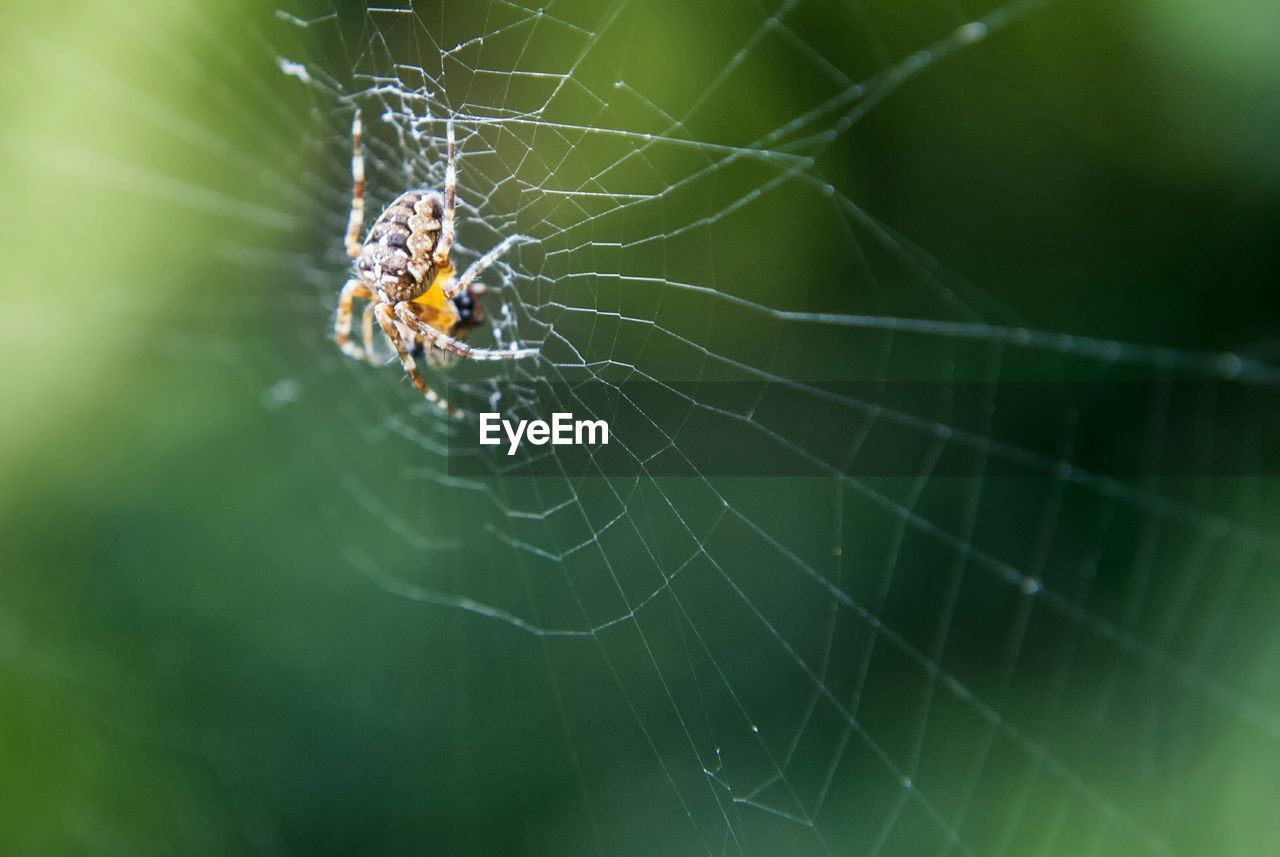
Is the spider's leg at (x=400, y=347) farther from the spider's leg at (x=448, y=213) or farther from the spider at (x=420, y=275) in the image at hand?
the spider's leg at (x=448, y=213)

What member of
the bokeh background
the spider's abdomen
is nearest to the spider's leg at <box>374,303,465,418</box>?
the spider's abdomen

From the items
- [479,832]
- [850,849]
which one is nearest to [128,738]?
[479,832]

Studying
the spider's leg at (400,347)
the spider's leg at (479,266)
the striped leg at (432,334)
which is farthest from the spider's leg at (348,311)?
the spider's leg at (479,266)

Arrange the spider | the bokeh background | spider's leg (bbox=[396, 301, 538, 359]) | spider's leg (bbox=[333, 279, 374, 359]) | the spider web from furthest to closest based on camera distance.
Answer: spider's leg (bbox=[333, 279, 374, 359]), spider's leg (bbox=[396, 301, 538, 359]), the spider, the spider web, the bokeh background

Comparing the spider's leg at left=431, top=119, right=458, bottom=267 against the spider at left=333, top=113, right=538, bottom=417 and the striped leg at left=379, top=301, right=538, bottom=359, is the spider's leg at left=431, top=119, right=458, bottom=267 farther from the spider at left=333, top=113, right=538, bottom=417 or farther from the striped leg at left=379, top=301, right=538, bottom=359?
the striped leg at left=379, top=301, right=538, bottom=359

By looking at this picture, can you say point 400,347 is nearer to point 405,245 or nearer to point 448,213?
point 405,245

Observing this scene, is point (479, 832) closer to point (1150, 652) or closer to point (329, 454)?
point (329, 454)
